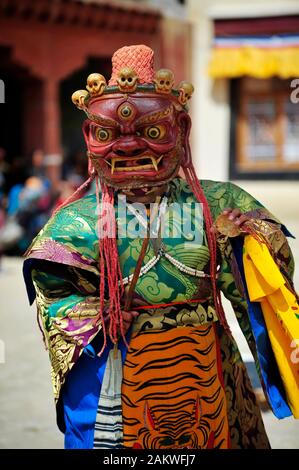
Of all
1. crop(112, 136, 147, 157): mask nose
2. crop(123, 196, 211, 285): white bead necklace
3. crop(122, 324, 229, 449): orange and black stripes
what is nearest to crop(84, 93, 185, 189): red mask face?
crop(112, 136, 147, 157): mask nose

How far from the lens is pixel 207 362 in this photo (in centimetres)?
252

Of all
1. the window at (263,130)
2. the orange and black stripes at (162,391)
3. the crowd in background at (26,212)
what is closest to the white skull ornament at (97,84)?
the orange and black stripes at (162,391)

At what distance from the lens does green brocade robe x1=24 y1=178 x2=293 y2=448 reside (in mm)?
2412

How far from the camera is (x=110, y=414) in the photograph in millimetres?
2441

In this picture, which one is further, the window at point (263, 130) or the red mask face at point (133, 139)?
the window at point (263, 130)

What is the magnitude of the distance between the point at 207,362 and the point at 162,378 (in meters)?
0.17

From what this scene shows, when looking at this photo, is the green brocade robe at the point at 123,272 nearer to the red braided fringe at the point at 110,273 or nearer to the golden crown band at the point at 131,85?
the red braided fringe at the point at 110,273

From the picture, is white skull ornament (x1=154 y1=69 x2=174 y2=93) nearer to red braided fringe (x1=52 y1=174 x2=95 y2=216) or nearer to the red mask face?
the red mask face

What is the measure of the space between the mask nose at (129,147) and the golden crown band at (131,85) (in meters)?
0.16

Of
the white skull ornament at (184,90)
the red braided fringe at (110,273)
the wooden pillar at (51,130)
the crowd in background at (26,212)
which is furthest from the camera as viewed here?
the wooden pillar at (51,130)

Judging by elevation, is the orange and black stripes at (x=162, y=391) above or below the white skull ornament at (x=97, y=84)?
below

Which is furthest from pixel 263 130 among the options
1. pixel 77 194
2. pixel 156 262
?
pixel 156 262

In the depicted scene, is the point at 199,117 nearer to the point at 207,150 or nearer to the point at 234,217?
the point at 207,150

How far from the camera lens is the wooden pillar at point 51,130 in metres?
13.5
